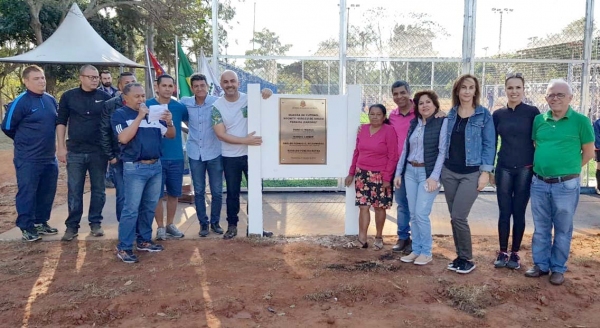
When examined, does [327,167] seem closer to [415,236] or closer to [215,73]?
[415,236]

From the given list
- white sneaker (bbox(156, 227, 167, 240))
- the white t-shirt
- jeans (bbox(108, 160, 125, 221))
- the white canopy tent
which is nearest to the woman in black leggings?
the white t-shirt

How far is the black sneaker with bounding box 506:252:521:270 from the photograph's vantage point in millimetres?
4605

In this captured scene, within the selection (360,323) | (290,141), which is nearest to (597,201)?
(290,141)

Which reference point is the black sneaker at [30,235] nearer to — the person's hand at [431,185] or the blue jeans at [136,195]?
the blue jeans at [136,195]

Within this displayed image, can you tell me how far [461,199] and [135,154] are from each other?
3.09 m

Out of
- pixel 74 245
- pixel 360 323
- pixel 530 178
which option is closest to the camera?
pixel 360 323

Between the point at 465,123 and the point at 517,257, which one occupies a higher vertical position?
the point at 465,123

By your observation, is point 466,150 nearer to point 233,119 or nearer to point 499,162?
point 499,162

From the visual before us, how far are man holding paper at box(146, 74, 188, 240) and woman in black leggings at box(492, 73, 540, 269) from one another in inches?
131

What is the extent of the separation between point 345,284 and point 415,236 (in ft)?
3.42

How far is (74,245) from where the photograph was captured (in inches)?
212

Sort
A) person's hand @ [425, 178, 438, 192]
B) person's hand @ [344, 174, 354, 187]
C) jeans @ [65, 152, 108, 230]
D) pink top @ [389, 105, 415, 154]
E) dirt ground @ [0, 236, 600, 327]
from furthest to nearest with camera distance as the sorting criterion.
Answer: jeans @ [65, 152, 108, 230] < person's hand @ [344, 174, 354, 187] < pink top @ [389, 105, 415, 154] < person's hand @ [425, 178, 438, 192] < dirt ground @ [0, 236, 600, 327]

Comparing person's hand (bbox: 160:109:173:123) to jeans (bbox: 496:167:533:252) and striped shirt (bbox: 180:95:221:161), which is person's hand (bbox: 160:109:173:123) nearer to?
striped shirt (bbox: 180:95:221:161)

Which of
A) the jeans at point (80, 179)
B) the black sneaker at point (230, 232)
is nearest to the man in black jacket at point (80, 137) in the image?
the jeans at point (80, 179)
